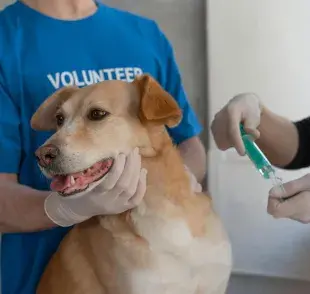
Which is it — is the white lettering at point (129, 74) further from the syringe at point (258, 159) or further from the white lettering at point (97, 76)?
the syringe at point (258, 159)

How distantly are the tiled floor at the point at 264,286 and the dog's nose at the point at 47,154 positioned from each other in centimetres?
94

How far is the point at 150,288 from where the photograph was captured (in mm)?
842

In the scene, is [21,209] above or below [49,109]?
below

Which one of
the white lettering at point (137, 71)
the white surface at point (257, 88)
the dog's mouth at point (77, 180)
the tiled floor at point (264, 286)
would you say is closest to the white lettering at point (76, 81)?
the white lettering at point (137, 71)

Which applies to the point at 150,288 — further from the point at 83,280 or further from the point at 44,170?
the point at 44,170

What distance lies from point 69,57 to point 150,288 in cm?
43

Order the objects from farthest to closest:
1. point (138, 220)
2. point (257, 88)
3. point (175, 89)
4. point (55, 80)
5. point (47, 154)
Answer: point (257, 88) → point (175, 89) → point (55, 80) → point (138, 220) → point (47, 154)

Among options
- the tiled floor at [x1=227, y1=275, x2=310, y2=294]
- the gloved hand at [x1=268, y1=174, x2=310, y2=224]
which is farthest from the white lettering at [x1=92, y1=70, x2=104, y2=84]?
the tiled floor at [x1=227, y1=275, x2=310, y2=294]

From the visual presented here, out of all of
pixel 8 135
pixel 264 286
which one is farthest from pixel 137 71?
pixel 264 286

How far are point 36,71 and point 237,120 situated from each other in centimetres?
36

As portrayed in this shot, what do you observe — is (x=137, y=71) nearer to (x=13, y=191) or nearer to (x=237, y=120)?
(x=237, y=120)

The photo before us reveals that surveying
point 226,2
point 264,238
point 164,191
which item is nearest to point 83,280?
point 164,191

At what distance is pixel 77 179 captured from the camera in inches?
31.3

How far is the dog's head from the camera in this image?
78 cm
